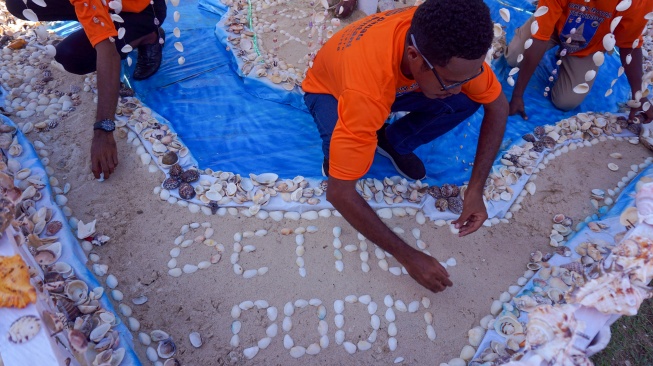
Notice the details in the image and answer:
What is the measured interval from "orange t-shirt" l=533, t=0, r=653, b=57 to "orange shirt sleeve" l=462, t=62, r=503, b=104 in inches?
35.0

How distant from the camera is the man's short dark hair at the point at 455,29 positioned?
1168 millimetres

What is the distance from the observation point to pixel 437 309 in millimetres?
1639

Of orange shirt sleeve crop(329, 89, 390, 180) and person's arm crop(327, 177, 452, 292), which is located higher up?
orange shirt sleeve crop(329, 89, 390, 180)

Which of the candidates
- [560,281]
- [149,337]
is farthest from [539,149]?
[149,337]

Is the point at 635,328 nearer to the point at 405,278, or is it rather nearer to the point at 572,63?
the point at 405,278

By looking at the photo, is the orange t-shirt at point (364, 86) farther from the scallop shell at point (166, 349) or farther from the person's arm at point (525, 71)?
the person's arm at point (525, 71)

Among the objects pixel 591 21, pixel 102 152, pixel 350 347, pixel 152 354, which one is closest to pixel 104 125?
pixel 102 152

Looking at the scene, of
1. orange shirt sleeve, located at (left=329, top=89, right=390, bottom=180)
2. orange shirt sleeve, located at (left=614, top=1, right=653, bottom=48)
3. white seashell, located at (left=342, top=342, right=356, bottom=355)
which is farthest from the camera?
orange shirt sleeve, located at (left=614, top=1, right=653, bottom=48)

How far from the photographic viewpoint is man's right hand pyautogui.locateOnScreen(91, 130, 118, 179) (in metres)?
1.88

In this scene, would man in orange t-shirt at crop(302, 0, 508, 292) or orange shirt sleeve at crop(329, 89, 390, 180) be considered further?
orange shirt sleeve at crop(329, 89, 390, 180)

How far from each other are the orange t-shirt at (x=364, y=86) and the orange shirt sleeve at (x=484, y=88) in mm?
30

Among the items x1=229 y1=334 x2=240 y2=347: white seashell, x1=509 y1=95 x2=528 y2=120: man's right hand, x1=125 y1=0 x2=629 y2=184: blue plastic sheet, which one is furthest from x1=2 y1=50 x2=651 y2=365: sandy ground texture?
x1=509 y1=95 x2=528 y2=120: man's right hand

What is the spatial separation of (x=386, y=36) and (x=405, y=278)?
2.99ft

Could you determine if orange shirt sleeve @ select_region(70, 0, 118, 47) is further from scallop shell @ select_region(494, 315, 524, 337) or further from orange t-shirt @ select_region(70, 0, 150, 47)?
scallop shell @ select_region(494, 315, 524, 337)
